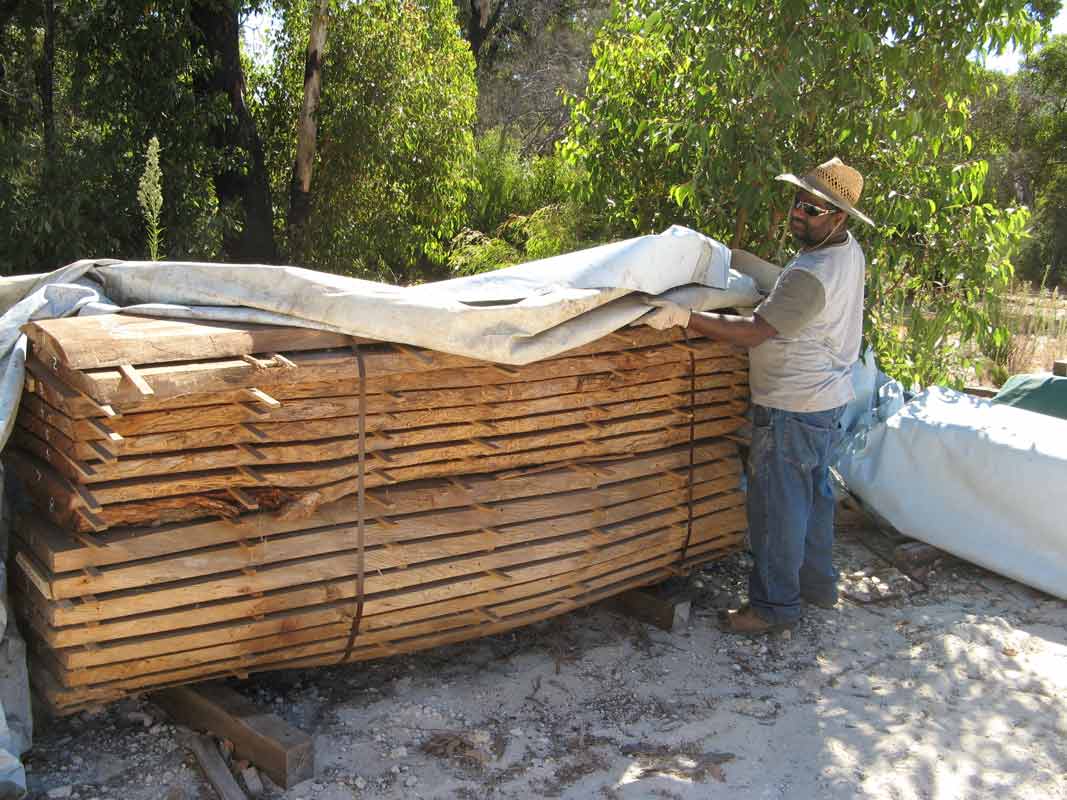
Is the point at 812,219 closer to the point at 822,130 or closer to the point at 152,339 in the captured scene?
the point at 822,130

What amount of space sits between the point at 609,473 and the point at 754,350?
0.88 meters

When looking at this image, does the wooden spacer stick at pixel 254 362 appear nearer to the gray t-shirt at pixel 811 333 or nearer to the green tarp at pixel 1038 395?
the gray t-shirt at pixel 811 333

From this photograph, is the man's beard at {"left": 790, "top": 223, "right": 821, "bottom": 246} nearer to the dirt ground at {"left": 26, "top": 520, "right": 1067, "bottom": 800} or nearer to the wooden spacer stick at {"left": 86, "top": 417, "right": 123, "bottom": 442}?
the dirt ground at {"left": 26, "top": 520, "right": 1067, "bottom": 800}

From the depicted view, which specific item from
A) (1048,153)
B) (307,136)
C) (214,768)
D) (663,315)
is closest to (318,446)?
(214,768)

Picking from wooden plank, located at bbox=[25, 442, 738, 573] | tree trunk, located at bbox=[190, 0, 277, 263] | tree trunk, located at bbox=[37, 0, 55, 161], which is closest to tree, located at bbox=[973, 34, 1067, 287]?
tree trunk, located at bbox=[190, 0, 277, 263]

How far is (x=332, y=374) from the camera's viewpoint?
3.20m

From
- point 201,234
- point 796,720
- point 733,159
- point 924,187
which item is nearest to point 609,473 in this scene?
point 796,720

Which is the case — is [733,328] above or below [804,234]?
below

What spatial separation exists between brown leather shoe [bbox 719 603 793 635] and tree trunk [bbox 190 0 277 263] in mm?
4679

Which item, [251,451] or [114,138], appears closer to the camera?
[251,451]

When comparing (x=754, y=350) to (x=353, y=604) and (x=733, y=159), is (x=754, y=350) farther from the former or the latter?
(x=353, y=604)

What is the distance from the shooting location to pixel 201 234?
22.2 feet

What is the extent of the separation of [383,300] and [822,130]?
3.16 metres

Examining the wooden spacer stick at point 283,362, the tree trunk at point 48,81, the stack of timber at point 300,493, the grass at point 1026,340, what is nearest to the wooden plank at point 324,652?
the stack of timber at point 300,493
